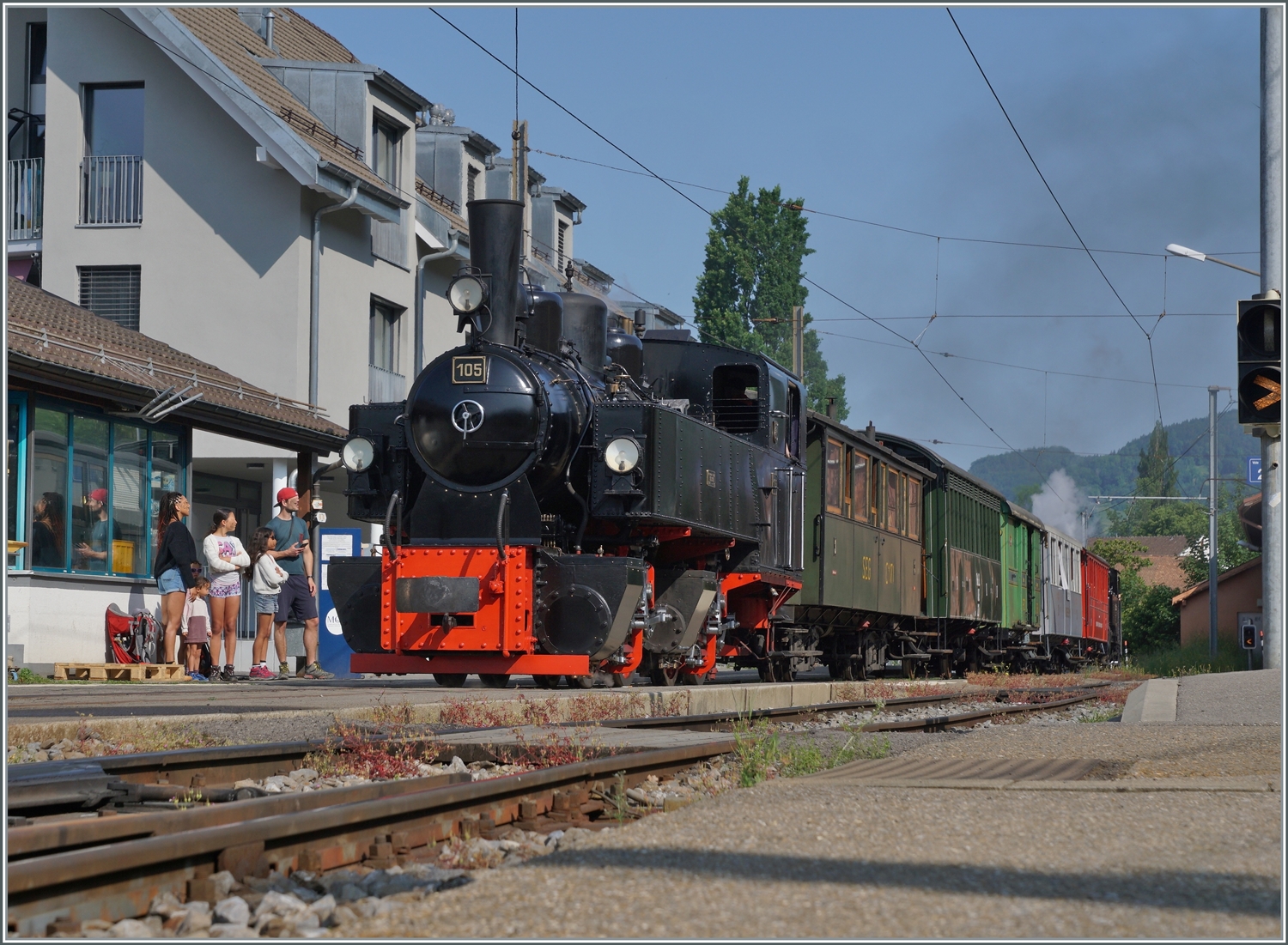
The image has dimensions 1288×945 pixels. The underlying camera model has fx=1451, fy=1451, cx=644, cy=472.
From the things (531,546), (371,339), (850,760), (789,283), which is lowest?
(850,760)

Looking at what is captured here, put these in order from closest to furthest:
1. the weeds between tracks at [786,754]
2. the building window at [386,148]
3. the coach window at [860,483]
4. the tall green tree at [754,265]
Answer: the weeds between tracks at [786,754] → the coach window at [860,483] → the building window at [386,148] → the tall green tree at [754,265]

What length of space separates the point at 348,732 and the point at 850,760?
260 centimetres

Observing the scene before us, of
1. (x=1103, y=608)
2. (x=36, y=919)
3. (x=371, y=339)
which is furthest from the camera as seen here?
(x=1103, y=608)

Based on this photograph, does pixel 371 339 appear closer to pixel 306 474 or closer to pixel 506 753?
pixel 306 474

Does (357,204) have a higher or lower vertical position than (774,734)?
higher

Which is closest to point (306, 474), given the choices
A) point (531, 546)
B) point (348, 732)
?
point (531, 546)

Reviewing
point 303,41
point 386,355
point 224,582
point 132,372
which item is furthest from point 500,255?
point 303,41

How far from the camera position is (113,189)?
22750mm

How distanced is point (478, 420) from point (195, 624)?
471cm

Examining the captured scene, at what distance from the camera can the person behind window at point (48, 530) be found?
1466 cm

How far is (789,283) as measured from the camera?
61938 millimetres

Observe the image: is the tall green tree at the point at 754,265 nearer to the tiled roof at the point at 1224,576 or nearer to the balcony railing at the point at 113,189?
the tiled roof at the point at 1224,576

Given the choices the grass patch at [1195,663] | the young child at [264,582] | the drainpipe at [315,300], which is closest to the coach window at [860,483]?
the young child at [264,582]

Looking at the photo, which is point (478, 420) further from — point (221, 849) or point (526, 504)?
point (221, 849)
